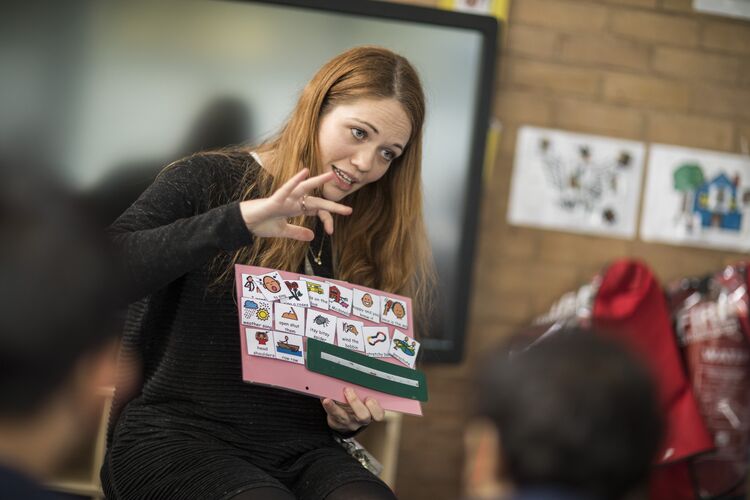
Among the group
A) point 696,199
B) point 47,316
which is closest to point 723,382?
point 696,199

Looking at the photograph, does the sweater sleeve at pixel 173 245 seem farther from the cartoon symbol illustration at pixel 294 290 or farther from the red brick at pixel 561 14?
the red brick at pixel 561 14

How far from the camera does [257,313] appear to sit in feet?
5.76

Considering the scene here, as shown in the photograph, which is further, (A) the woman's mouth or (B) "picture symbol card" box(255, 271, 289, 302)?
(A) the woman's mouth

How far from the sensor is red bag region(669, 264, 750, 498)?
3225mm

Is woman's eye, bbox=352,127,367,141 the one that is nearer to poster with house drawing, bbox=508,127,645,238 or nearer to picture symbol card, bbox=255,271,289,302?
picture symbol card, bbox=255,271,289,302

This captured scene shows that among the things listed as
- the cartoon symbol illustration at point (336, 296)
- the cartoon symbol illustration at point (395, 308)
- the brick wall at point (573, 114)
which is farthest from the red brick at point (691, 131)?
the cartoon symbol illustration at point (336, 296)

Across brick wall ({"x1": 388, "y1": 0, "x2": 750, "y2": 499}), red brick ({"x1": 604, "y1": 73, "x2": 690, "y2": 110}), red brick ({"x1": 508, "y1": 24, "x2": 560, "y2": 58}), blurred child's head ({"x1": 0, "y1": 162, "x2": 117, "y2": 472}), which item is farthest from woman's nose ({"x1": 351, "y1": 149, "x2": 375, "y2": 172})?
red brick ({"x1": 604, "y1": 73, "x2": 690, "y2": 110})

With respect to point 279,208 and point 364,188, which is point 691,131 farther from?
point 279,208

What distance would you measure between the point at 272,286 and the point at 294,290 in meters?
0.05

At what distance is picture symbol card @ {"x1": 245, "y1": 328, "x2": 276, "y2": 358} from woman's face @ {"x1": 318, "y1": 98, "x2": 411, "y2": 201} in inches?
14.9

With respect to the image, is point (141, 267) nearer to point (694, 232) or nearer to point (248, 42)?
point (248, 42)

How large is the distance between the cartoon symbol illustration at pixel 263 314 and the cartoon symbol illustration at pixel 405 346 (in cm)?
27

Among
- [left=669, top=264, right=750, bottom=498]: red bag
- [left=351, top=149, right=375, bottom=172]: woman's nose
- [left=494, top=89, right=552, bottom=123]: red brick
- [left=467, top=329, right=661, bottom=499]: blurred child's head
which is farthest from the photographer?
[left=494, top=89, right=552, bottom=123]: red brick

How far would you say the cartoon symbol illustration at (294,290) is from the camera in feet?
5.90
